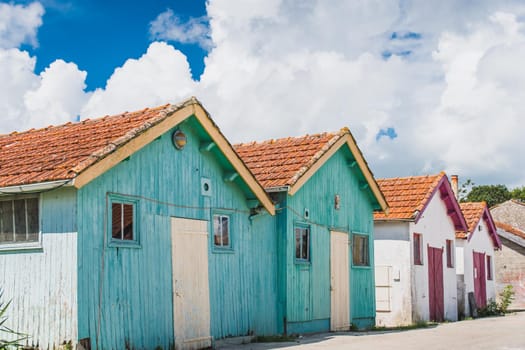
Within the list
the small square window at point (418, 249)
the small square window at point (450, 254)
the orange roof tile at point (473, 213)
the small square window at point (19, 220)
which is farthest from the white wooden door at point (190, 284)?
the orange roof tile at point (473, 213)

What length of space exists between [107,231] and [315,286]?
7.26 metres

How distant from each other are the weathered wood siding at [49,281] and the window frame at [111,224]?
2.54 feet

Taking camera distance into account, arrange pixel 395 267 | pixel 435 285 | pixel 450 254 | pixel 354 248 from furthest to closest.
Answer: pixel 450 254 < pixel 435 285 < pixel 395 267 < pixel 354 248

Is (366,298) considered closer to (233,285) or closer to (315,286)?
(315,286)

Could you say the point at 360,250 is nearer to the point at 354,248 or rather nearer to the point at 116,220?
the point at 354,248

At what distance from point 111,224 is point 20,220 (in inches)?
55.9

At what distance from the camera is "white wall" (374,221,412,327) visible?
76.8ft

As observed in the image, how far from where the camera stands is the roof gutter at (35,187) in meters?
11.0

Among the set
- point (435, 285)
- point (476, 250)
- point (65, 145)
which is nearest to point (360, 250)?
point (435, 285)

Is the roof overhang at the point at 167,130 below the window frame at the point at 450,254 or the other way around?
the other way around

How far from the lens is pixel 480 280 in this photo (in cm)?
3275

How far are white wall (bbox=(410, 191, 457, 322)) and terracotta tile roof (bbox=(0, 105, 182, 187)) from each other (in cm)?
1232

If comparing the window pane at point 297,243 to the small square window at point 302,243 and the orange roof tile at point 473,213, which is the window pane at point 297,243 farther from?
the orange roof tile at point 473,213

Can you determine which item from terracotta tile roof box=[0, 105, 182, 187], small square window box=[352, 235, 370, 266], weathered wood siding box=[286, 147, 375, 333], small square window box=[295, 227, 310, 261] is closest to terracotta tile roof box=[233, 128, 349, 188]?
weathered wood siding box=[286, 147, 375, 333]
